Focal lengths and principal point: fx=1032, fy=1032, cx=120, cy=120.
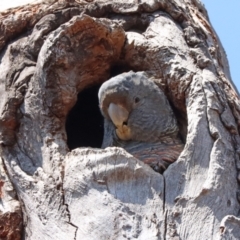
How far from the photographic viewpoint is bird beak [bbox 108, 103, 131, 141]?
346 cm

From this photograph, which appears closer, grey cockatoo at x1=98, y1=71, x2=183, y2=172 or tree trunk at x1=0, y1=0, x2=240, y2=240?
tree trunk at x1=0, y1=0, x2=240, y2=240

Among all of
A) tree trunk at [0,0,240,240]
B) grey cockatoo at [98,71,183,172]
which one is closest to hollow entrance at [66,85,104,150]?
tree trunk at [0,0,240,240]

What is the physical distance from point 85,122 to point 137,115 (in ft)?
1.17

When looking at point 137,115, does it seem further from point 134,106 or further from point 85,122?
point 85,122

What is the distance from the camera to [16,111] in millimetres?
3371

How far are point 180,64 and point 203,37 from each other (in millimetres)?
249

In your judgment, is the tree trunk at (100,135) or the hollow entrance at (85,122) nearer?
the tree trunk at (100,135)

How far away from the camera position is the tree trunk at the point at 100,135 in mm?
3004

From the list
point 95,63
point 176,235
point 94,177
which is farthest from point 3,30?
point 176,235

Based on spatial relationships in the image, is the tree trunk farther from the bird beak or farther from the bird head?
the bird beak

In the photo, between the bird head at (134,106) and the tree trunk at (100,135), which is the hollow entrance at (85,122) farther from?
the bird head at (134,106)

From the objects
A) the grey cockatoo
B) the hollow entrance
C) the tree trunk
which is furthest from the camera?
the hollow entrance

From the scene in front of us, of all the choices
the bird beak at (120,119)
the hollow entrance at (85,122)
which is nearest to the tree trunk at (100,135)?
the hollow entrance at (85,122)

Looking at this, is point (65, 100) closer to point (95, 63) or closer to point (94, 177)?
point (95, 63)
